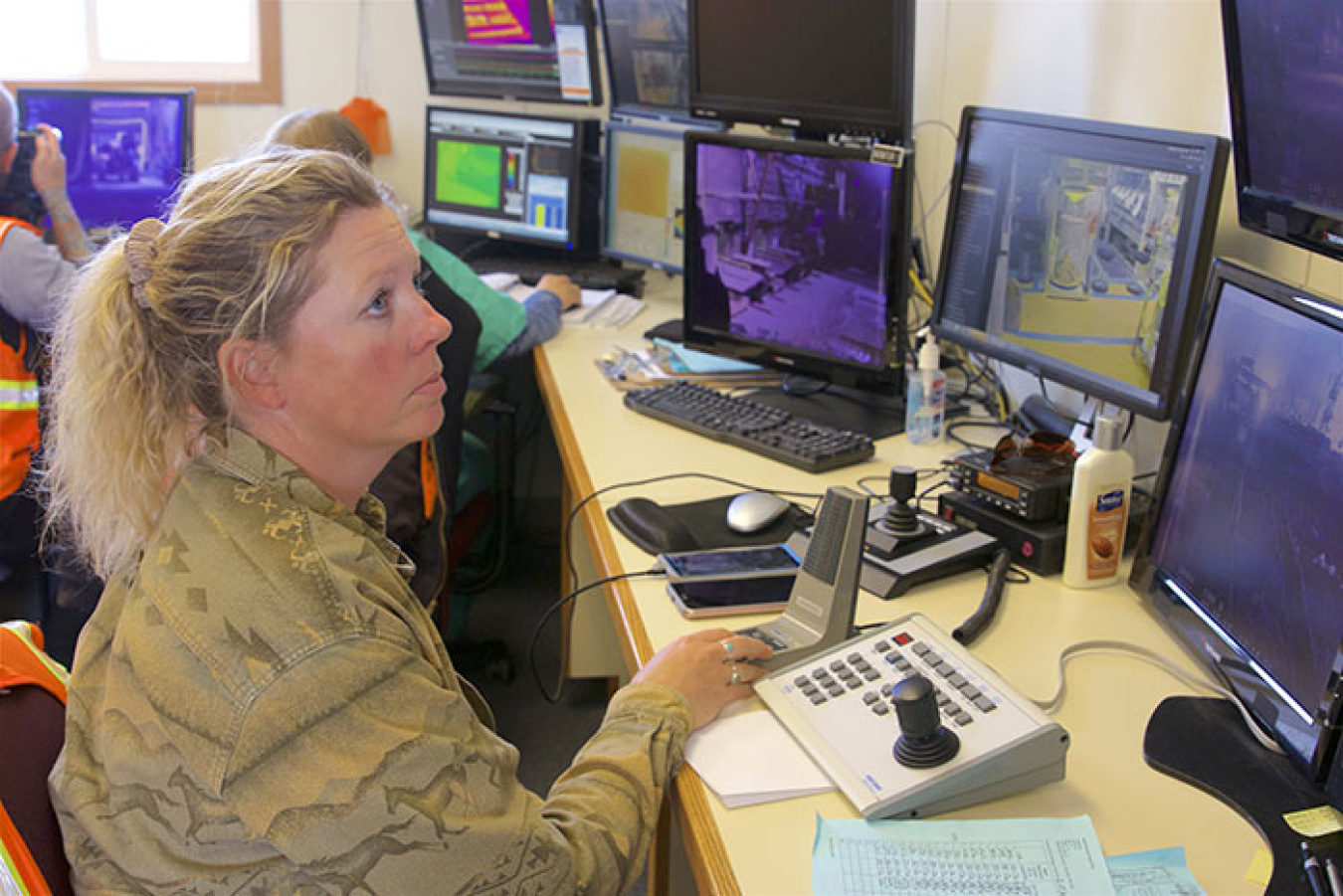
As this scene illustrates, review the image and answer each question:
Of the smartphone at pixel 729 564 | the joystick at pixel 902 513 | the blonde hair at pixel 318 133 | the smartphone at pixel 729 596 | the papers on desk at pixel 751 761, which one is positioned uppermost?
the blonde hair at pixel 318 133

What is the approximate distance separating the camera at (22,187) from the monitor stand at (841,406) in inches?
67.8

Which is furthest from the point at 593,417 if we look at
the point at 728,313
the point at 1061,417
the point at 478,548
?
the point at 478,548

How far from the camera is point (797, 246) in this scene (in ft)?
7.28

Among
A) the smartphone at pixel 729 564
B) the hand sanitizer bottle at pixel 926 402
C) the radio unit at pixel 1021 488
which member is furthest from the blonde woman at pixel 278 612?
the hand sanitizer bottle at pixel 926 402

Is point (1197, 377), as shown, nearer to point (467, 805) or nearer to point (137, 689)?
point (467, 805)

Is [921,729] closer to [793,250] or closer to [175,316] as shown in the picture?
[175,316]

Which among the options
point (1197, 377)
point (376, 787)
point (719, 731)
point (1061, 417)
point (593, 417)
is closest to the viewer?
point (376, 787)

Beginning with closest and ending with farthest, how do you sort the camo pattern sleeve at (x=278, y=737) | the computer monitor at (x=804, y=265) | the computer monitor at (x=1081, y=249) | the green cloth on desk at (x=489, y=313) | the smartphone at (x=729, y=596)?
1. the camo pattern sleeve at (x=278, y=737)
2. the smartphone at (x=729, y=596)
3. the computer monitor at (x=1081, y=249)
4. the computer monitor at (x=804, y=265)
5. the green cloth on desk at (x=489, y=313)

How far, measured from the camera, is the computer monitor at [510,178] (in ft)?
10.8

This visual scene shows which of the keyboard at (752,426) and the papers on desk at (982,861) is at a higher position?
the keyboard at (752,426)

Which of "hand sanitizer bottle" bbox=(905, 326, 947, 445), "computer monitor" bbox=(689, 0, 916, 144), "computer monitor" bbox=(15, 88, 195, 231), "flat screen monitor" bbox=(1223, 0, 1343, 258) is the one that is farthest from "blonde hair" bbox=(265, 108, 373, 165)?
"flat screen monitor" bbox=(1223, 0, 1343, 258)

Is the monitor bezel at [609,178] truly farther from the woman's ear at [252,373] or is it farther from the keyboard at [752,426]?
the woman's ear at [252,373]

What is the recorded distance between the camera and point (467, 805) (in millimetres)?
986

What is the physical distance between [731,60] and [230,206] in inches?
65.0
